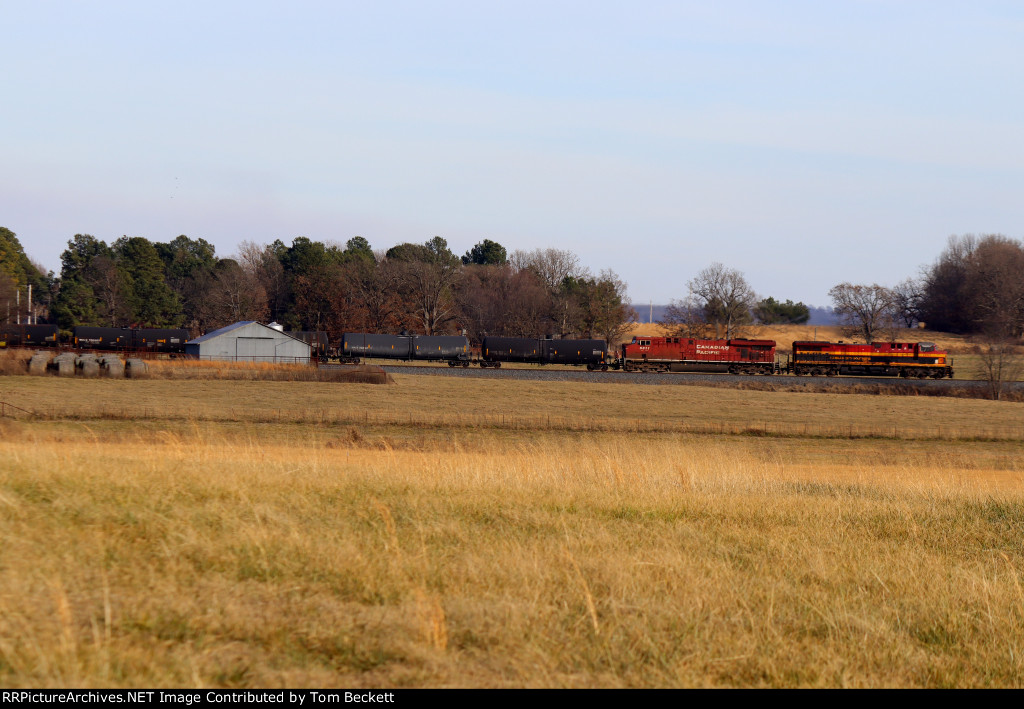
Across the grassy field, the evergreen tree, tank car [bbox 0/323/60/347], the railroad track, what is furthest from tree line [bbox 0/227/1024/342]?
the grassy field

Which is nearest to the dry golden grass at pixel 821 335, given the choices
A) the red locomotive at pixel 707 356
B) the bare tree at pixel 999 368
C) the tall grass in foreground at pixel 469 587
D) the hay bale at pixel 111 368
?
the red locomotive at pixel 707 356

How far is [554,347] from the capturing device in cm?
8850

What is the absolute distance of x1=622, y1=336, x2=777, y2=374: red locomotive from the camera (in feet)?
277

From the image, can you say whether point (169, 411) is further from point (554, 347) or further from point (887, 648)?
point (554, 347)

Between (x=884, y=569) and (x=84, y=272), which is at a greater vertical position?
(x=84, y=272)

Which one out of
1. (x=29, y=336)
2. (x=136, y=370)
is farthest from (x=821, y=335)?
(x=29, y=336)

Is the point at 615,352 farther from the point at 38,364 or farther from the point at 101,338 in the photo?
the point at 101,338

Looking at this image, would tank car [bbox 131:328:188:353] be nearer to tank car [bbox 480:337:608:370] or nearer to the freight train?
the freight train

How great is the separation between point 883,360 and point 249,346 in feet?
219

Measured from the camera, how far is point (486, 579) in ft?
22.5

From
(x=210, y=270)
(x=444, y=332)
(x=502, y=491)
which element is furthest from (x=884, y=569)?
(x=210, y=270)

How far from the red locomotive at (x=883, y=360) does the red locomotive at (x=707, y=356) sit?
220 inches

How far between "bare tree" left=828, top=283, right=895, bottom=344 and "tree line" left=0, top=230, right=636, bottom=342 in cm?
3774

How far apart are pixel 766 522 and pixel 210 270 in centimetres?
15606
